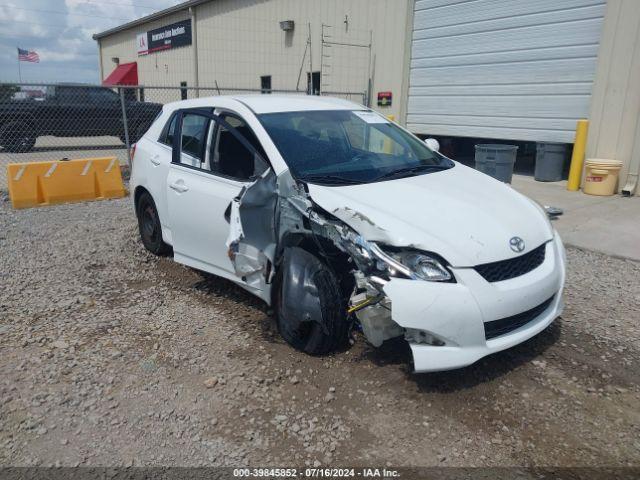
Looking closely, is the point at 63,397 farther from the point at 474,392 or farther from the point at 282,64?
the point at 282,64

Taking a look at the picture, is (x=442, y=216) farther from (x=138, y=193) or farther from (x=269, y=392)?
(x=138, y=193)

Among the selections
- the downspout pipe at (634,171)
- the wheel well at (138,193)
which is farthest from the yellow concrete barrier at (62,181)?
the downspout pipe at (634,171)

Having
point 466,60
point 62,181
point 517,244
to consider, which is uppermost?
point 466,60

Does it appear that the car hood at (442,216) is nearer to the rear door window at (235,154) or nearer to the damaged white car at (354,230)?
the damaged white car at (354,230)

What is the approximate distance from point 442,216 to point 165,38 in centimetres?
2257

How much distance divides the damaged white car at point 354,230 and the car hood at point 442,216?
11mm

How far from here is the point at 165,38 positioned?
22.7m

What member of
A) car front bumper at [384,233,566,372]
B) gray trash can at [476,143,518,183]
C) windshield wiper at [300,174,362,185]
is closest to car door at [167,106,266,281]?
windshield wiper at [300,174,362,185]

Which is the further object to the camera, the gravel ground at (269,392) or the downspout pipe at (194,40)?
the downspout pipe at (194,40)

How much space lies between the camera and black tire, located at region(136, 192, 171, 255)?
539 cm

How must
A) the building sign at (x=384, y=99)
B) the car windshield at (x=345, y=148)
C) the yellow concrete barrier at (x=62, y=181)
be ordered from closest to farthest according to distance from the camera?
the car windshield at (x=345, y=148) → the yellow concrete barrier at (x=62, y=181) → the building sign at (x=384, y=99)

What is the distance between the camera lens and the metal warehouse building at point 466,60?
8828 mm

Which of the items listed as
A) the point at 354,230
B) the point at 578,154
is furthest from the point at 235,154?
the point at 578,154

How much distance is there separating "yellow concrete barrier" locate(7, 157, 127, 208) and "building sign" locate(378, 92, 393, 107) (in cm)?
691
